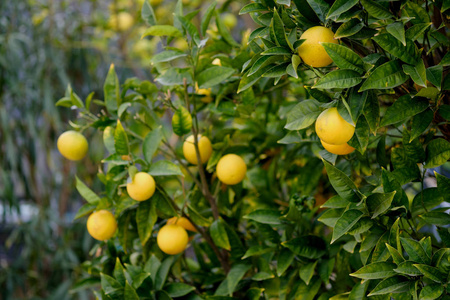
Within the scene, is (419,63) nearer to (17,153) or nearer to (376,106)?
(376,106)

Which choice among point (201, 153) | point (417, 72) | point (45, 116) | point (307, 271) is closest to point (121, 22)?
point (45, 116)

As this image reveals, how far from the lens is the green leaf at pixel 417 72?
1.49 ft

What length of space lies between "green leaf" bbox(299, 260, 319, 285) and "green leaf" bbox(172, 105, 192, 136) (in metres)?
0.30

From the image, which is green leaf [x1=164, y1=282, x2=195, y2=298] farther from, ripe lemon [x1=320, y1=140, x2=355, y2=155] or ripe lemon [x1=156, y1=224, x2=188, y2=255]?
ripe lemon [x1=320, y1=140, x2=355, y2=155]

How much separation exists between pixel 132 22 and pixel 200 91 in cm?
142

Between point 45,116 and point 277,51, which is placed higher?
point 277,51

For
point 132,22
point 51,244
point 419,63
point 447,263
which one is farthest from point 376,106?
point 51,244

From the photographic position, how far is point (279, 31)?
50cm

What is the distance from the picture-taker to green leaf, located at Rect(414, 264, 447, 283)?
1.51ft

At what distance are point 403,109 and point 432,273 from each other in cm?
19

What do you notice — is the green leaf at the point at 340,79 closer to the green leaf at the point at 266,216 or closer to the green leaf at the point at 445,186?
the green leaf at the point at 445,186

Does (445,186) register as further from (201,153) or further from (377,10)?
(201,153)

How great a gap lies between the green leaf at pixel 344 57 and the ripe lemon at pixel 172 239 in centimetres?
39

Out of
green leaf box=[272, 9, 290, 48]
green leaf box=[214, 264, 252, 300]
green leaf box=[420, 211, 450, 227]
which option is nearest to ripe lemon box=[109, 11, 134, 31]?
green leaf box=[214, 264, 252, 300]
